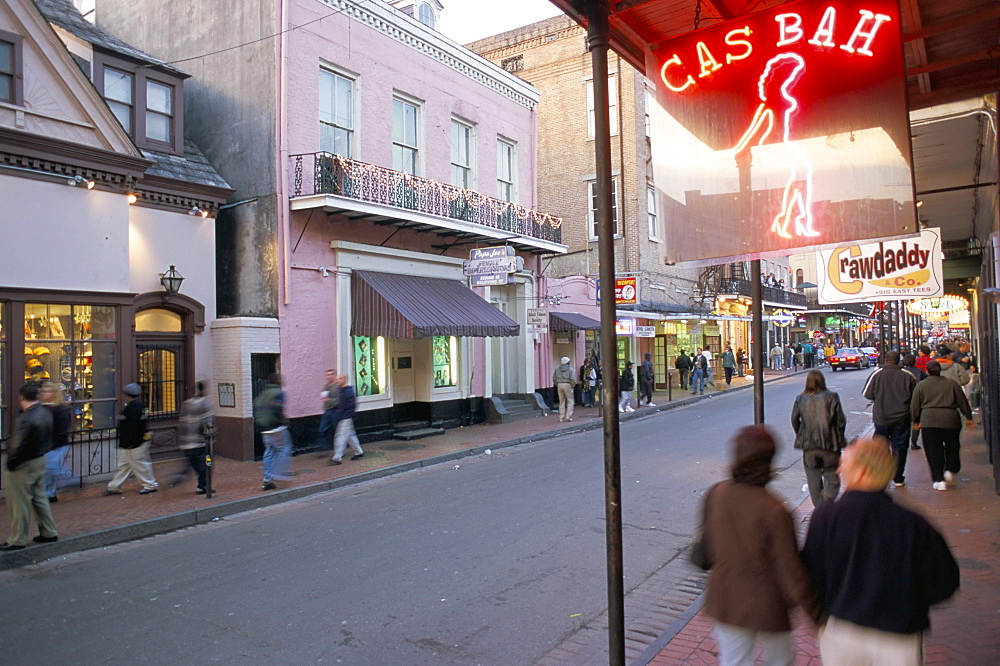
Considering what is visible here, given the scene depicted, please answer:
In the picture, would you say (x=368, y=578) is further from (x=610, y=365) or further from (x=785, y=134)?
(x=785, y=134)

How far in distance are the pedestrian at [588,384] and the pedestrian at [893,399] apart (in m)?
14.9

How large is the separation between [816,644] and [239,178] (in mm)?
13937

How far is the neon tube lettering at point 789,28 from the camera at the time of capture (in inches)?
143

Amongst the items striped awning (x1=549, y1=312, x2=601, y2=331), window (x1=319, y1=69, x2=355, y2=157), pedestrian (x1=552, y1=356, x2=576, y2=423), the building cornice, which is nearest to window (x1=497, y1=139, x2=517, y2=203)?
the building cornice

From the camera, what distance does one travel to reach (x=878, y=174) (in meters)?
3.46

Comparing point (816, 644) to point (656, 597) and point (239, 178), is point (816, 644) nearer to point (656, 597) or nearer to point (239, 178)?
point (656, 597)

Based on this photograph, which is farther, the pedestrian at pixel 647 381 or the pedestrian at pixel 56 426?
the pedestrian at pixel 647 381

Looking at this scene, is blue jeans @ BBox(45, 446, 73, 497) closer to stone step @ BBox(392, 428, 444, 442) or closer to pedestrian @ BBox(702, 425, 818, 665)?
stone step @ BBox(392, 428, 444, 442)

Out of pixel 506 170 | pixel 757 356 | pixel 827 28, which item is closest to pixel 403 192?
pixel 506 170

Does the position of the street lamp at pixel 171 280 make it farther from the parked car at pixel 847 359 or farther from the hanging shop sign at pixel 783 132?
the parked car at pixel 847 359

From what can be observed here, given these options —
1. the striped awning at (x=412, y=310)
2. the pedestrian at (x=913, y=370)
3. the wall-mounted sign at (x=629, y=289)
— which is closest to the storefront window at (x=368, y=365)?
the striped awning at (x=412, y=310)

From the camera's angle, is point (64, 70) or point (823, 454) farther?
point (64, 70)

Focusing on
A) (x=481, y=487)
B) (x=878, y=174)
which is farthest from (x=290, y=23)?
→ (x=878, y=174)

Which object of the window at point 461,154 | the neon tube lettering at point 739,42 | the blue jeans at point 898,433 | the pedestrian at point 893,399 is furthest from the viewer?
the window at point 461,154
